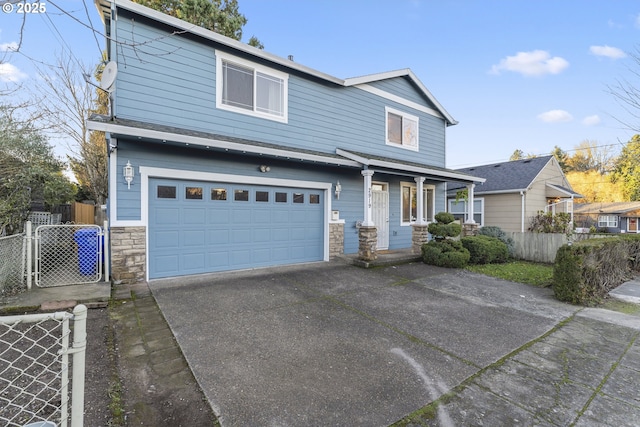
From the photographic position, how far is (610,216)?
25781 millimetres

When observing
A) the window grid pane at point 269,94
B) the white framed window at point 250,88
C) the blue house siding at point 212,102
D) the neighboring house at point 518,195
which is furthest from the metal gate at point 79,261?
the neighboring house at point 518,195

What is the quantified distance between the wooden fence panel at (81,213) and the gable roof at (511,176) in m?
17.1

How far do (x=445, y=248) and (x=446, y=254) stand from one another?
0.98 feet

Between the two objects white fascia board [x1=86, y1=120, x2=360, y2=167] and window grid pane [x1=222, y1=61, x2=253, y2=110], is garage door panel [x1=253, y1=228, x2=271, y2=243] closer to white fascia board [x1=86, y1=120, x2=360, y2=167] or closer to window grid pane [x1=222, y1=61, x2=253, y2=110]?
white fascia board [x1=86, y1=120, x2=360, y2=167]

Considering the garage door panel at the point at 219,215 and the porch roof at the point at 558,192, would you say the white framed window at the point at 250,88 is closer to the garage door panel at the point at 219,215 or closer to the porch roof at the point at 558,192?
the garage door panel at the point at 219,215

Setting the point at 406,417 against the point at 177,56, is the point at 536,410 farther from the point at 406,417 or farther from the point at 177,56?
the point at 177,56

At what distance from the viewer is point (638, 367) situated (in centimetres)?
318

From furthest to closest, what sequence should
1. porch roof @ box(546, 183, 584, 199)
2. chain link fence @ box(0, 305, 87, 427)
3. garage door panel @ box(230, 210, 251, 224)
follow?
1. porch roof @ box(546, 183, 584, 199)
2. garage door panel @ box(230, 210, 251, 224)
3. chain link fence @ box(0, 305, 87, 427)

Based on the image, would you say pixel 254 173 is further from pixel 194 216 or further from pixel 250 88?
pixel 250 88

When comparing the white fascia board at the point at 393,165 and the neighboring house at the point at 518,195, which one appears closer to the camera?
the white fascia board at the point at 393,165

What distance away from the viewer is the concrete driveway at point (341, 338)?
2422 millimetres

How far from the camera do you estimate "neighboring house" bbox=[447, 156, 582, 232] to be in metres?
13.9

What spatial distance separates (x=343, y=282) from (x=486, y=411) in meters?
4.09

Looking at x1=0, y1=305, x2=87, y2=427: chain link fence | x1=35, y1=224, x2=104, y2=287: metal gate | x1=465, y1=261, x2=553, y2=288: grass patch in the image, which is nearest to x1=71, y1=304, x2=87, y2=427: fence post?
x1=0, y1=305, x2=87, y2=427: chain link fence
